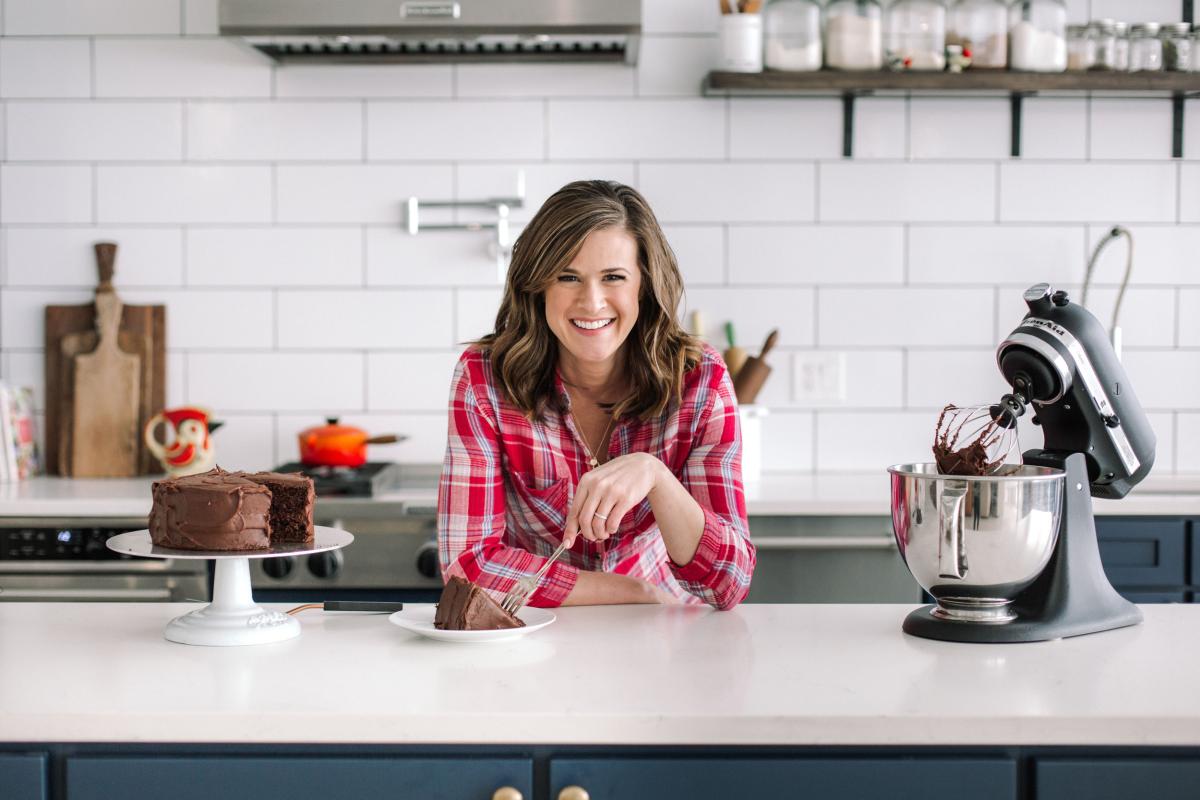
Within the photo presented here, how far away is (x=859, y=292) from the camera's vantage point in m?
3.16

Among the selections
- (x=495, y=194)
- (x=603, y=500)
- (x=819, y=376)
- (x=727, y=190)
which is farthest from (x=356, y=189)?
(x=603, y=500)

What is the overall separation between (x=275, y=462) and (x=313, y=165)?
785 mm

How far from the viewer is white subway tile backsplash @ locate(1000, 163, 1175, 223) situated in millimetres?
3137

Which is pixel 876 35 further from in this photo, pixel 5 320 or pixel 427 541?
pixel 5 320

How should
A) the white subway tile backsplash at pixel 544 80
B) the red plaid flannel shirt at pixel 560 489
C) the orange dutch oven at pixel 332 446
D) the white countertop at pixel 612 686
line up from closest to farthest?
the white countertop at pixel 612 686 → the red plaid flannel shirt at pixel 560 489 → the orange dutch oven at pixel 332 446 → the white subway tile backsplash at pixel 544 80

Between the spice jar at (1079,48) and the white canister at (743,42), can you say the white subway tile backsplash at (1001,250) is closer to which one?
the spice jar at (1079,48)

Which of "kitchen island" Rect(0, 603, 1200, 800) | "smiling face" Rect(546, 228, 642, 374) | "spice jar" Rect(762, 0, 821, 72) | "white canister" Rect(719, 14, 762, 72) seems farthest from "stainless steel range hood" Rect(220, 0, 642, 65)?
"kitchen island" Rect(0, 603, 1200, 800)

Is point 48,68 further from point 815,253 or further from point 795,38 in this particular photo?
point 815,253

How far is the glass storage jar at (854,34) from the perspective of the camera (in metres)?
2.93

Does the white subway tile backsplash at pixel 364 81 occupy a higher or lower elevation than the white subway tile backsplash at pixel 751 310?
higher

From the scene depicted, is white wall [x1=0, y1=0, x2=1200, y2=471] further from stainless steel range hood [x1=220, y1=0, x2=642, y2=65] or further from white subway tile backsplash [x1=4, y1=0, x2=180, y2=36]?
stainless steel range hood [x1=220, y1=0, x2=642, y2=65]

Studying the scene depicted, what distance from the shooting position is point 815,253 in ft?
10.3

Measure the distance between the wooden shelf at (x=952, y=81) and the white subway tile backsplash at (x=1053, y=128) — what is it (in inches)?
7.3

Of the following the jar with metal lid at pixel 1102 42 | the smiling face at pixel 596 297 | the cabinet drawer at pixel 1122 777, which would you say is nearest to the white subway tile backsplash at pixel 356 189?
the smiling face at pixel 596 297
